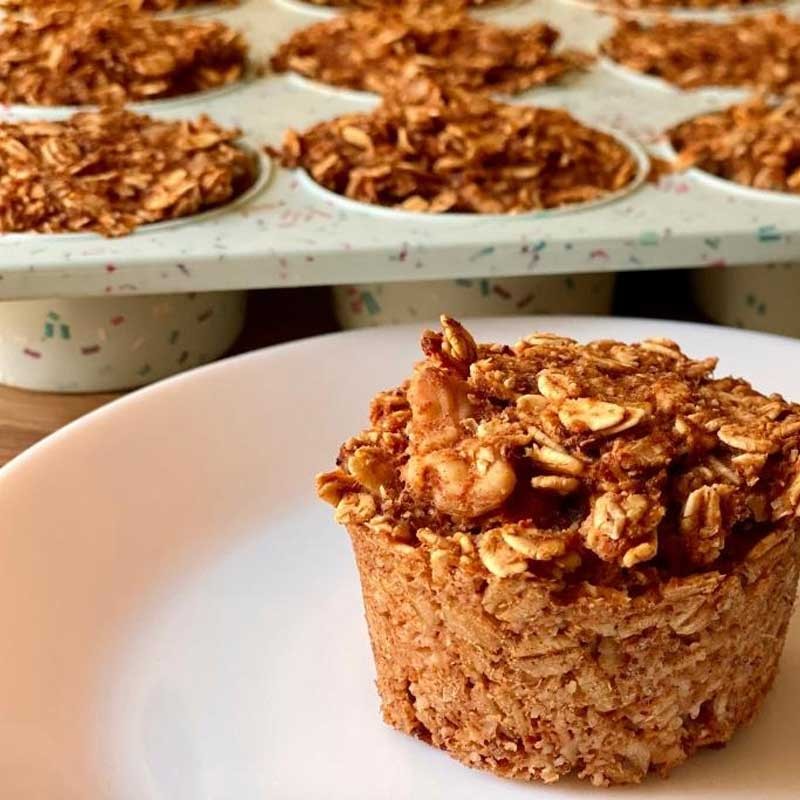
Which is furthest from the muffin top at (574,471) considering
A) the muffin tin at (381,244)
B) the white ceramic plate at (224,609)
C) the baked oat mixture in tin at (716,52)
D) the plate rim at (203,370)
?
the baked oat mixture in tin at (716,52)

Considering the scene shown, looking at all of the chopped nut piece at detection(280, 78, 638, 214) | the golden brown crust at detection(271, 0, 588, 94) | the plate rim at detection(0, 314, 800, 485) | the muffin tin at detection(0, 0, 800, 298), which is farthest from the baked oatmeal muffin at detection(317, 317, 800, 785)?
the golden brown crust at detection(271, 0, 588, 94)

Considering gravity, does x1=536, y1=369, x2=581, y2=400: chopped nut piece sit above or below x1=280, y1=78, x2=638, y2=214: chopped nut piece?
above

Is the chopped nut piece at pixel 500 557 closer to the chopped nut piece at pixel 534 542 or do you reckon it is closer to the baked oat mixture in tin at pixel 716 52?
the chopped nut piece at pixel 534 542

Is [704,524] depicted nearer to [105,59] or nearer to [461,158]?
[461,158]

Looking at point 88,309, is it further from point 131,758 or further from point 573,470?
point 573,470

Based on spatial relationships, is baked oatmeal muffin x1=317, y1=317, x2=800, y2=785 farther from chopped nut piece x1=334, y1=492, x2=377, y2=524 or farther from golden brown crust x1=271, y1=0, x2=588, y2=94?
golden brown crust x1=271, y1=0, x2=588, y2=94

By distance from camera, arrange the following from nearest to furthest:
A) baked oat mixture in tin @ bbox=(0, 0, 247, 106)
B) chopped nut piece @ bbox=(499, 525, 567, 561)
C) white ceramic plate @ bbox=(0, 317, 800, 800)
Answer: chopped nut piece @ bbox=(499, 525, 567, 561)
white ceramic plate @ bbox=(0, 317, 800, 800)
baked oat mixture in tin @ bbox=(0, 0, 247, 106)

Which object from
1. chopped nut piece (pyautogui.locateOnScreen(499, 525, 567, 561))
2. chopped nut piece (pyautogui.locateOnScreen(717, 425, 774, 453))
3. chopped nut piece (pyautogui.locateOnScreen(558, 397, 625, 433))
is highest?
chopped nut piece (pyautogui.locateOnScreen(558, 397, 625, 433))

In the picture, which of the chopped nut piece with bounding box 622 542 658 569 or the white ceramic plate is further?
the white ceramic plate
